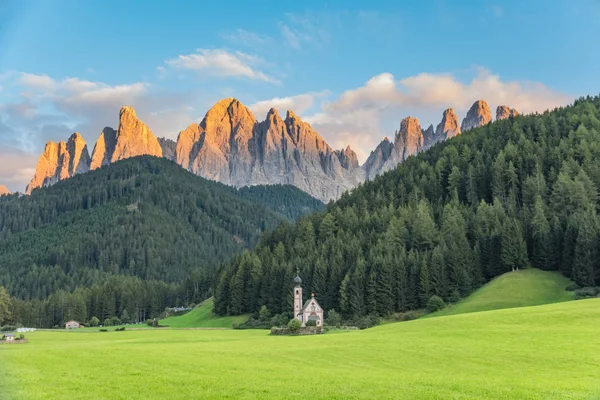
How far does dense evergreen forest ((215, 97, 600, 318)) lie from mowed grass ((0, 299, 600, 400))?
48.5m

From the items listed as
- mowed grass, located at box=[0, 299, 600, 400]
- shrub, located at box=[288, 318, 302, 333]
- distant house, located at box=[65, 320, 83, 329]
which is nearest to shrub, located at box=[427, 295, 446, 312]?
shrub, located at box=[288, 318, 302, 333]

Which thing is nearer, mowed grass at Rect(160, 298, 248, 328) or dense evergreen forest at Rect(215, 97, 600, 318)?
dense evergreen forest at Rect(215, 97, 600, 318)

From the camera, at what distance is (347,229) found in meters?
134

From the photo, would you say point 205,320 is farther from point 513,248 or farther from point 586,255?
point 586,255

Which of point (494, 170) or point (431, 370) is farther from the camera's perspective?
point (494, 170)

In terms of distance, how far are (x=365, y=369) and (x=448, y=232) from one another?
85.0 m

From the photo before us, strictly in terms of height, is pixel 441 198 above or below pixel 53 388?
above

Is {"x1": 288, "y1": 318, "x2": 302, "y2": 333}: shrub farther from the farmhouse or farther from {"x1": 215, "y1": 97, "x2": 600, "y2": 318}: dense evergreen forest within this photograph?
{"x1": 215, "y1": 97, "x2": 600, "y2": 318}: dense evergreen forest

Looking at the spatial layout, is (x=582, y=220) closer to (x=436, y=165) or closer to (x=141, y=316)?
(x=436, y=165)

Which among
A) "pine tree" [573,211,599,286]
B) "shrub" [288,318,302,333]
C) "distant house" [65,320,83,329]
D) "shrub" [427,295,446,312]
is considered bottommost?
"distant house" [65,320,83,329]

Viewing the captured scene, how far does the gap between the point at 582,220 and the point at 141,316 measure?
132m

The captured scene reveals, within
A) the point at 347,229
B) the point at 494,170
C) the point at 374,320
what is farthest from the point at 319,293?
the point at 494,170

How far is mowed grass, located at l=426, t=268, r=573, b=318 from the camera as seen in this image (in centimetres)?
8294

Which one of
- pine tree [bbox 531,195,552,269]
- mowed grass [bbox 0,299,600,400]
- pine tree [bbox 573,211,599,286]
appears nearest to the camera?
mowed grass [bbox 0,299,600,400]
